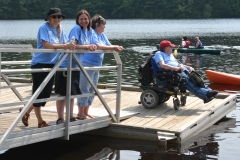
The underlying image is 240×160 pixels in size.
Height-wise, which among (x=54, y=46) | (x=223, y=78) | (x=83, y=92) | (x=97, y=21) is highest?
(x=97, y=21)

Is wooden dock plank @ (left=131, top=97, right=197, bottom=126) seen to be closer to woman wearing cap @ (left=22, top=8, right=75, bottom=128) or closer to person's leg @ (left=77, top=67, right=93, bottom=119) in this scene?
person's leg @ (left=77, top=67, right=93, bottom=119)

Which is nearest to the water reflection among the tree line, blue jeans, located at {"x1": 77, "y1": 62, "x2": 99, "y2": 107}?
blue jeans, located at {"x1": 77, "y1": 62, "x2": 99, "y2": 107}

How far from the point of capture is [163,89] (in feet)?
33.2

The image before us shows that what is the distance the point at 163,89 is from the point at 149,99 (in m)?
0.39

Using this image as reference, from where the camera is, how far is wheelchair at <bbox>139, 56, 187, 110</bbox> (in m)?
9.99

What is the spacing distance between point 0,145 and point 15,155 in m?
1.71

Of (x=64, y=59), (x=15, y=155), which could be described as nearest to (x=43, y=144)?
(x=15, y=155)

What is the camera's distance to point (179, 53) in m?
32.6

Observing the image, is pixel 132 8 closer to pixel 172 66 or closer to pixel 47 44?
pixel 172 66

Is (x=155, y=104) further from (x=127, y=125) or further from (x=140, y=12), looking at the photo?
(x=140, y=12)

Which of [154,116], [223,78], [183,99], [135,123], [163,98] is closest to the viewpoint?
[135,123]

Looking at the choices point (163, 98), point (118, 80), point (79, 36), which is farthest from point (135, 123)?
point (79, 36)

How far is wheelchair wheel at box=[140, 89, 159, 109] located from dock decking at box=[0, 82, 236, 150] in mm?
125

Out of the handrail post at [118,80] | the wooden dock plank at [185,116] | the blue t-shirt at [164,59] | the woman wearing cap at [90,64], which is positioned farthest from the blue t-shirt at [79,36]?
the blue t-shirt at [164,59]
